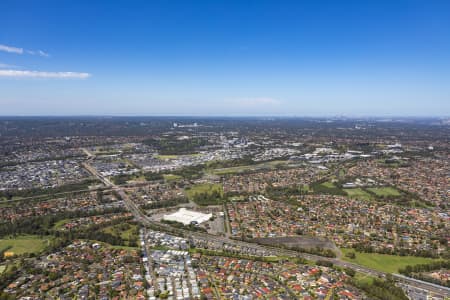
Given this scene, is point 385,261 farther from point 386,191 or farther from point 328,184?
point 328,184

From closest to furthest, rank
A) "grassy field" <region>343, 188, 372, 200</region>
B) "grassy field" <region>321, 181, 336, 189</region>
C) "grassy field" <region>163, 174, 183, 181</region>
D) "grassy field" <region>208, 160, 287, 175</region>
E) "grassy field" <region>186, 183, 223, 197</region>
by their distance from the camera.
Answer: "grassy field" <region>343, 188, 372, 200</region>, "grassy field" <region>186, 183, 223, 197</region>, "grassy field" <region>321, 181, 336, 189</region>, "grassy field" <region>163, 174, 183, 181</region>, "grassy field" <region>208, 160, 287, 175</region>

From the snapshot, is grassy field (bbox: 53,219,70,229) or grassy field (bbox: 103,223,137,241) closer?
grassy field (bbox: 103,223,137,241)

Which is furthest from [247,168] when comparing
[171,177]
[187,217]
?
[187,217]

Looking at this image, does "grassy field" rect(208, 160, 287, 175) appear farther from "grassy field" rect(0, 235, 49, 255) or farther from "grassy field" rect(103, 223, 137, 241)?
"grassy field" rect(0, 235, 49, 255)

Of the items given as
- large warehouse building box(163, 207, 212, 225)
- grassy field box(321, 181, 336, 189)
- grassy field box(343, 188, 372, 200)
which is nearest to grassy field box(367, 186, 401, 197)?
grassy field box(343, 188, 372, 200)

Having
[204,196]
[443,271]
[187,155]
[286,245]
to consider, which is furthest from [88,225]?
[187,155]

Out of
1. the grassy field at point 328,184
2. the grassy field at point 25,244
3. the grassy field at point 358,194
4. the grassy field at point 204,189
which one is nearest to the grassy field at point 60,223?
the grassy field at point 25,244
